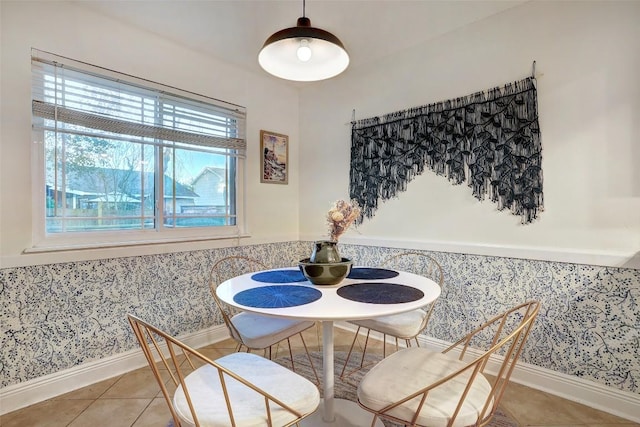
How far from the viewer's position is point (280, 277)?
1865 millimetres

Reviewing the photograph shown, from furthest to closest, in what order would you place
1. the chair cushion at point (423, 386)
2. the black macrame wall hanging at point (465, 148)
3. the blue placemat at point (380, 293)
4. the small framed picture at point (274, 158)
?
the small framed picture at point (274, 158) → the black macrame wall hanging at point (465, 148) → the blue placemat at point (380, 293) → the chair cushion at point (423, 386)

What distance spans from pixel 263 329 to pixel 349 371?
2.84ft

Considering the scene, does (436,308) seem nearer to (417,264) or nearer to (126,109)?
(417,264)

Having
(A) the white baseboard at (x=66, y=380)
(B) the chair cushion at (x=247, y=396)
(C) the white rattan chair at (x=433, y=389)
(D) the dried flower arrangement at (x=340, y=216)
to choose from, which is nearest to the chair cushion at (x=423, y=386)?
(C) the white rattan chair at (x=433, y=389)

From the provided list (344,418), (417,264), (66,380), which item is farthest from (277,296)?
(66,380)

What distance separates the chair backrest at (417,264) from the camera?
2.48 metres

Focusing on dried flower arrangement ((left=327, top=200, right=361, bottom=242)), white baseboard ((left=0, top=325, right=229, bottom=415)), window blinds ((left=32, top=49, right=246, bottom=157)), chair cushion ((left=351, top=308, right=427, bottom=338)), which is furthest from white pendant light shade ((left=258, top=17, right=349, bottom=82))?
white baseboard ((left=0, top=325, right=229, bottom=415))

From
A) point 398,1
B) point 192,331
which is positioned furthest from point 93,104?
point 398,1

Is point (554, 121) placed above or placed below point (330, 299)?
above

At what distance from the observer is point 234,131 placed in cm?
297

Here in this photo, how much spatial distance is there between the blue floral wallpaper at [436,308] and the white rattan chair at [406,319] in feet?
0.40

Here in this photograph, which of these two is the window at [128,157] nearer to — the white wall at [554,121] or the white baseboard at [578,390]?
the white wall at [554,121]

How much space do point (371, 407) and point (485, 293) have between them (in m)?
1.48

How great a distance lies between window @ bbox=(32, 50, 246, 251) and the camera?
2002 mm
